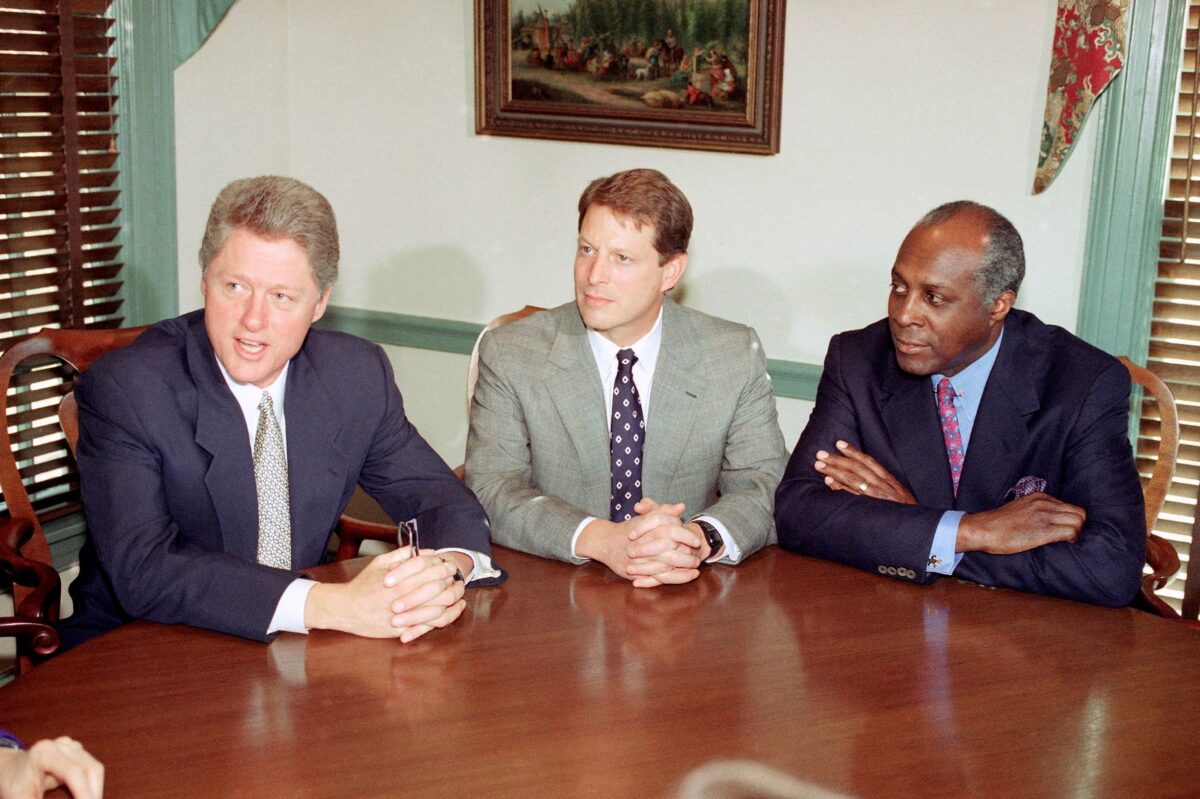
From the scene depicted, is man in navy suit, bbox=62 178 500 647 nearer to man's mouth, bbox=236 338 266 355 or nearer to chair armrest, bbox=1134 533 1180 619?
man's mouth, bbox=236 338 266 355

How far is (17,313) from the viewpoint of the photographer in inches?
151

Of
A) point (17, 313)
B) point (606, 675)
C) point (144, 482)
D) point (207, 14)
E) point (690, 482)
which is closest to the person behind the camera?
point (606, 675)

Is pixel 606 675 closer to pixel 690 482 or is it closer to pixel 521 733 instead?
pixel 521 733

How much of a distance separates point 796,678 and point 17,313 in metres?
2.80

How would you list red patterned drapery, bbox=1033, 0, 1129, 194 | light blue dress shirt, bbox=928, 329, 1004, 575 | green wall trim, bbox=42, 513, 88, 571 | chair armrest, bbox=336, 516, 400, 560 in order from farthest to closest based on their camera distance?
green wall trim, bbox=42, 513, 88, 571, chair armrest, bbox=336, 516, 400, 560, red patterned drapery, bbox=1033, 0, 1129, 194, light blue dress shirt, bbox=928, 329, 1004, 575

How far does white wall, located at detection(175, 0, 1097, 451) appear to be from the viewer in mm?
3789

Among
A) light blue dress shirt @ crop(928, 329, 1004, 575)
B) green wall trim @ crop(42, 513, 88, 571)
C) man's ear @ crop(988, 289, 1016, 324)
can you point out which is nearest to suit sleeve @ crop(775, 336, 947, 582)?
light blue dress shirt @ crop(928, 329, 1004, 575)

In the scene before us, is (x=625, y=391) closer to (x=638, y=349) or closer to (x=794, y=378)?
(x=638, y=349)

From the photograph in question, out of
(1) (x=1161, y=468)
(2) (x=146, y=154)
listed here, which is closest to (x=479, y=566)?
(1) (x=1161, y=468)

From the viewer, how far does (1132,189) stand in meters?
3.64

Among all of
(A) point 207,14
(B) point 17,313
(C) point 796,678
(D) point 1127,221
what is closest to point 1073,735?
(C) point 796,678

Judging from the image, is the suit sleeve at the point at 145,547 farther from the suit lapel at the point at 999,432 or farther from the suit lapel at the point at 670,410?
the suit lapel at the point at 999,432

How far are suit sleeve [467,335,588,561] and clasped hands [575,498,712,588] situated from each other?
6 centimetres

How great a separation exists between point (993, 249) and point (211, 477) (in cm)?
174
